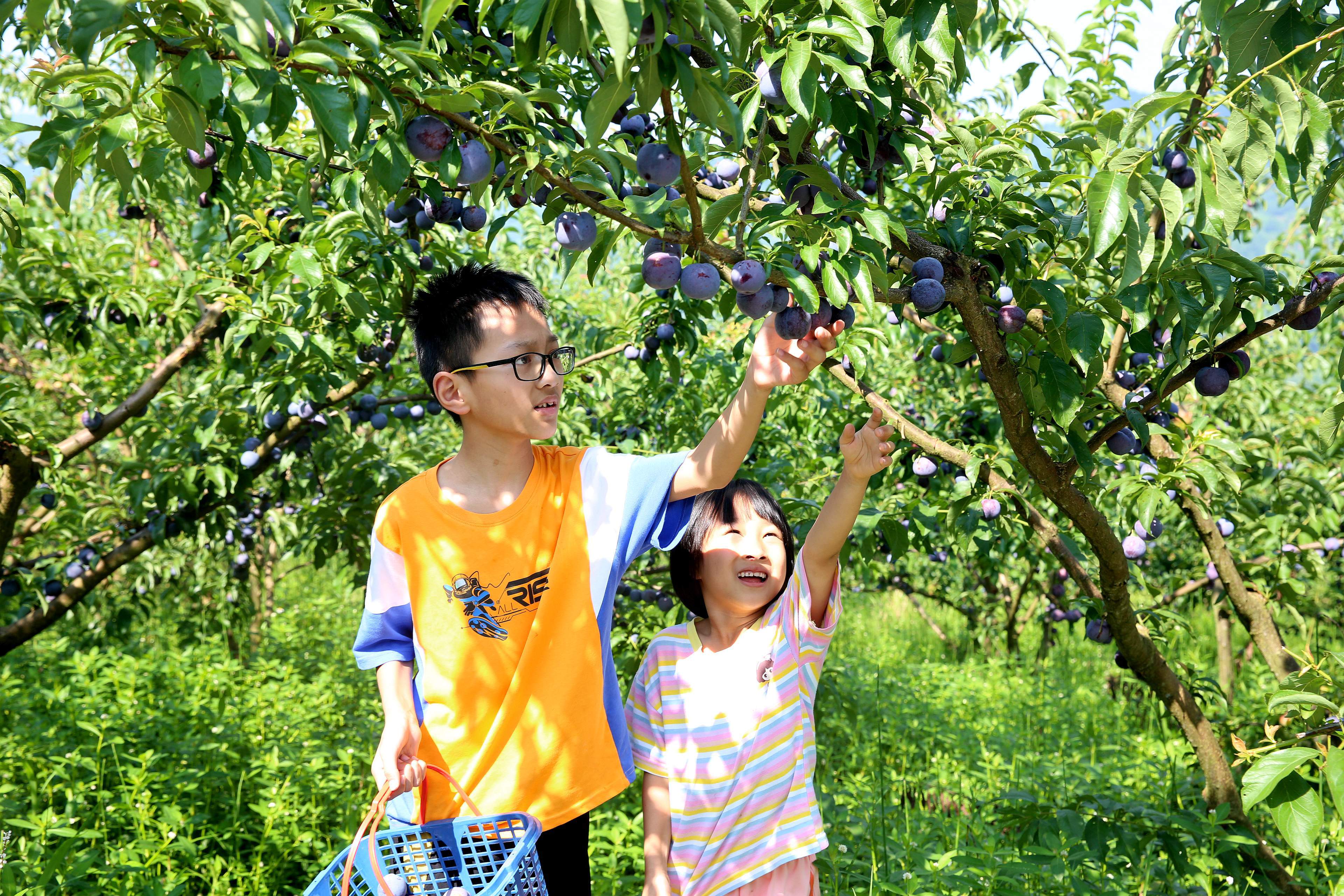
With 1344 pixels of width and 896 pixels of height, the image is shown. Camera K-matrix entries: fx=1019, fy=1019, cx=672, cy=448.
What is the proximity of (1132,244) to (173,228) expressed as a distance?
515cm

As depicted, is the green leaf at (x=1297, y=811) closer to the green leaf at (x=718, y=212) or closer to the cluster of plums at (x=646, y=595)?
the green leaf at (x=718, y=212)

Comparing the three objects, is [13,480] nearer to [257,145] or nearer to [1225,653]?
[257,145]

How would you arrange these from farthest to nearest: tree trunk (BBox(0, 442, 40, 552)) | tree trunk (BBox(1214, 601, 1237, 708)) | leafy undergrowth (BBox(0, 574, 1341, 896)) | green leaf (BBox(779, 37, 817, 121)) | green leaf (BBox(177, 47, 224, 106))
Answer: tree trunk (BBox(1214, 601, 1237, 708)), tree trunk (BBox(0, 442, 40, 552)), leafy undergrowth (BBox(0, 574, 1341, 896)), green leaf (BBox(779, 37, 817, 121)), green leaf (BBox(177, 47, 224, 106))

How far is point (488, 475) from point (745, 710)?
55 centimetres

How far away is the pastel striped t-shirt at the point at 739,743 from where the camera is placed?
1565 millimetres

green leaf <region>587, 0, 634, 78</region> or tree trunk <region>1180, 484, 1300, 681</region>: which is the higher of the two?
green leaf <region>587, 0, 634, 78</region>

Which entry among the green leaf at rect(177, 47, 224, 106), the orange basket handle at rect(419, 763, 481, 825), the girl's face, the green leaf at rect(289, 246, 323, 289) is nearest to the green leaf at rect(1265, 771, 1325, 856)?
the girl's face

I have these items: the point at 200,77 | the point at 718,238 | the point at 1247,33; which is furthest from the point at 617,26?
the point at 718,238

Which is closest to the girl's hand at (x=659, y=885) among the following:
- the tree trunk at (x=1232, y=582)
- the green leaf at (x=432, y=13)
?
the green leaf at (x=432, y=13)

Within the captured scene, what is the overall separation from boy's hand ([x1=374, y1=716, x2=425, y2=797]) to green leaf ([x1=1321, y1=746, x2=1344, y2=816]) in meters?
1.10

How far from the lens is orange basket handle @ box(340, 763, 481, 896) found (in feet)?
3.99

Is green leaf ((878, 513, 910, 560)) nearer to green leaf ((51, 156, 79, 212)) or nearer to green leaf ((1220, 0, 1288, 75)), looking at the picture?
green leaf ((1220, 0, 1288, 75))

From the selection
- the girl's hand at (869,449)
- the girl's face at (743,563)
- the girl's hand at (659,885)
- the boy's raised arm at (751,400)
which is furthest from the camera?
the girl's face at (743,563)

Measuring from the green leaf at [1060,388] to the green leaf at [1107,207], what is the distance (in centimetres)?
50
